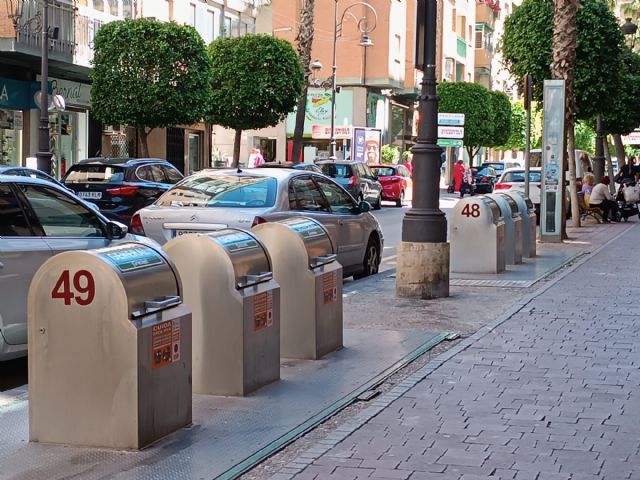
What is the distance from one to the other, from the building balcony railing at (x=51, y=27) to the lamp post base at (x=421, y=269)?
19077 mm

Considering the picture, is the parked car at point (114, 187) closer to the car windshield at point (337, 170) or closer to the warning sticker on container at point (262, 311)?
the car windshield at point (337, 170)

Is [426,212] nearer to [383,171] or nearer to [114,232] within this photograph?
[114,232]

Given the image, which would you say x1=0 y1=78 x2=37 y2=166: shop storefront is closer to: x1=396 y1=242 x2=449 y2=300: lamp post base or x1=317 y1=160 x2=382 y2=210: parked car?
x1=317 y1=160 x2=382 y2=210: parked car

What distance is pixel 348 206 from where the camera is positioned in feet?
51.4

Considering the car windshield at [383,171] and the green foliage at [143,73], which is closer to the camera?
the green foliage at [143,73]

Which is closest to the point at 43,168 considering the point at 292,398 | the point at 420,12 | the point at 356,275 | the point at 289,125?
the point at 356,275

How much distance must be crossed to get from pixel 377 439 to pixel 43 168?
21.6 meters

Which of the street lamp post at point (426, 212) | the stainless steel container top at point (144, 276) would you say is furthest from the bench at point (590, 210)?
the stainless steel container top at point (144, 276)

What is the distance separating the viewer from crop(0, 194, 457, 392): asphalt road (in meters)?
8.89

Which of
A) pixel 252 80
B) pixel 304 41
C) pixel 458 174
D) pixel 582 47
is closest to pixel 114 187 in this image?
pixel 582 47

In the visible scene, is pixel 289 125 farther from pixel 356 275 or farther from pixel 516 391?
pixel 516 391

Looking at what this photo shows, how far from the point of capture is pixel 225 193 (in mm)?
13703

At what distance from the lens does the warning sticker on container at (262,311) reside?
7765 millimetres

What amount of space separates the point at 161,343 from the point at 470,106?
66122 millimetres
